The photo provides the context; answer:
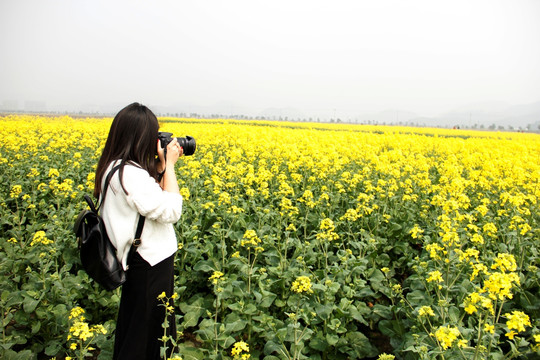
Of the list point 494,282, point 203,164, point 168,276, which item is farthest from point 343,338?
point 203,164

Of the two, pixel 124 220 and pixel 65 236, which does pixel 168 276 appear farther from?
pixel 65 236

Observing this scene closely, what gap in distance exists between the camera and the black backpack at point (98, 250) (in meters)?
1.87

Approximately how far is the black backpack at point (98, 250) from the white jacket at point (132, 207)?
0.04m

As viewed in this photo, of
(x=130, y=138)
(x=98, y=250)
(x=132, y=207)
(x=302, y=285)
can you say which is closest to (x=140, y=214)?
(x=132, y=207)

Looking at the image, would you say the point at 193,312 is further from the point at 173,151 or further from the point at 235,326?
the point at 173,151

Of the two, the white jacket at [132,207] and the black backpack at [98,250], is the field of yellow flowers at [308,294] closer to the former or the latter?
the black backpack at [98,250]

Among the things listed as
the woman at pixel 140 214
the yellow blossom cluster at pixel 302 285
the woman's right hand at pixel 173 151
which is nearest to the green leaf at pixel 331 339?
the yellow blossom cluster at pixel 302 285

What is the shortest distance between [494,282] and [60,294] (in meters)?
3.25

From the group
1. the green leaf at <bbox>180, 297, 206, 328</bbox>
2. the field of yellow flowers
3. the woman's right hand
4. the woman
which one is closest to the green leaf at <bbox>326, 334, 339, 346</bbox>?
the field of yellow flowers

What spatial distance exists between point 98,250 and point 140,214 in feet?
0.97

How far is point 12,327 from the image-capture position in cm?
313

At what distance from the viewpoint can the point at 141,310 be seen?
7.25 ft

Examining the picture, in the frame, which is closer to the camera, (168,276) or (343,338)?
(168,276)

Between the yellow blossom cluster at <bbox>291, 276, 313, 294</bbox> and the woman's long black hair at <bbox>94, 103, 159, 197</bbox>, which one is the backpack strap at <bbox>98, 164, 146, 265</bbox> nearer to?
the woman's long black hair at <bbox>94, 103, 159, 197</bbox>
